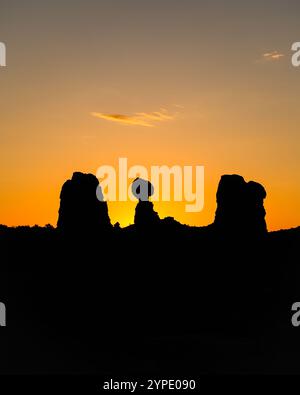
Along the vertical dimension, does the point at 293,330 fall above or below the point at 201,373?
above

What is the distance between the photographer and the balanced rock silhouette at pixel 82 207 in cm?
8500

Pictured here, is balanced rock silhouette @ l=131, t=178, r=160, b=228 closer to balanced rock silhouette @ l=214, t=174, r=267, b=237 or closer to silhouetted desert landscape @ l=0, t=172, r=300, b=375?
silhouetted desert landscape @ l=0, t=172, r=300, b=375

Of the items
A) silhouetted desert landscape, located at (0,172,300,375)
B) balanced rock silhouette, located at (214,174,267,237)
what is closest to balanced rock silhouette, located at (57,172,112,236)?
silhouetted desert landscape, located at (0,172,300,375)

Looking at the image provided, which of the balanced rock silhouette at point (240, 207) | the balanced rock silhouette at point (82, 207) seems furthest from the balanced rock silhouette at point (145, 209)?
the balanced rock silhouette at point (240, 207)

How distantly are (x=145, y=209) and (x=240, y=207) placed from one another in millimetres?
12907

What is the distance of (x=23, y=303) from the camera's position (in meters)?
75.4

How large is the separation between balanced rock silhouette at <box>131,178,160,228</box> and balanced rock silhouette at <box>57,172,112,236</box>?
4.52m

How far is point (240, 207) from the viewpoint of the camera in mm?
86125

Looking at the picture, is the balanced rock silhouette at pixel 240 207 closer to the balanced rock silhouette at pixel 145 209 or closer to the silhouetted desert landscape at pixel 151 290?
the silhouetted desert landscape at pixel 151 290

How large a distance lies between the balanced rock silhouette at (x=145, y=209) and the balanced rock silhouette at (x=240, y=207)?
29.3 feet

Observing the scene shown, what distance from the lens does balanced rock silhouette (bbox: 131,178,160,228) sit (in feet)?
290
